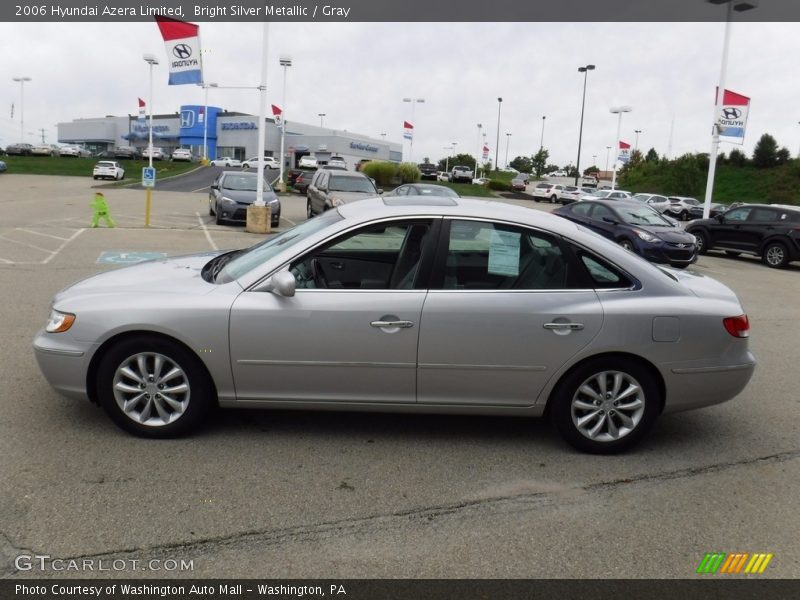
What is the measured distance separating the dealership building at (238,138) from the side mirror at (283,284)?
74.9 m

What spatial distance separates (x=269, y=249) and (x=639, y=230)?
39.8ft

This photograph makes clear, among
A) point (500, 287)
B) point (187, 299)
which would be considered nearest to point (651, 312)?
point (500, 287)

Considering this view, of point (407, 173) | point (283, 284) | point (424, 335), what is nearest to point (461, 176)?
point (407, 173)

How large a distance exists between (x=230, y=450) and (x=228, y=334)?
2.38ft

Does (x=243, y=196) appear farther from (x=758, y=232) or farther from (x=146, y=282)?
(x=146, y=282)

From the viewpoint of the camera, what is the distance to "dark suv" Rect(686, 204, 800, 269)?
1744 centimetres

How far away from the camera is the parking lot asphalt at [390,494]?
10.4 ft

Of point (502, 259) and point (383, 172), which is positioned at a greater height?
point (383, 172)

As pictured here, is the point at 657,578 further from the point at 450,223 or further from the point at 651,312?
the point at 450,223

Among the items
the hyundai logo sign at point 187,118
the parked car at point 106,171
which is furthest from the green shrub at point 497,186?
the hyundai logo sign at point 187,118

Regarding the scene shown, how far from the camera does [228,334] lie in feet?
13.5

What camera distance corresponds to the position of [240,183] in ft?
68.6

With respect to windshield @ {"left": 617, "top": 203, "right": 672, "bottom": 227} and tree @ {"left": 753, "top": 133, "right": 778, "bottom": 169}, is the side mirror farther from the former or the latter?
tree @ {"left": 753, "top": 133, "right": 778, "bottom": 169}

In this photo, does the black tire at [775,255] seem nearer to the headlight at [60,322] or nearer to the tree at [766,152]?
the headlight at [60,322]
